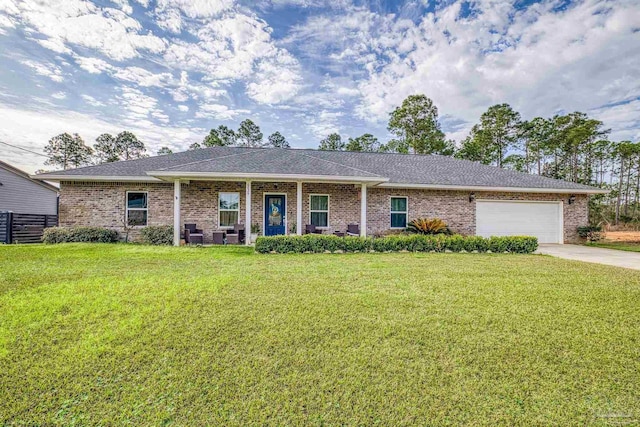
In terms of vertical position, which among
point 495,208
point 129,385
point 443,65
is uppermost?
point 443,65

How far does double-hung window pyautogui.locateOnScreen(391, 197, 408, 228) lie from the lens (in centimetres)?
1328

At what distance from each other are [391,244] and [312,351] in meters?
7.28

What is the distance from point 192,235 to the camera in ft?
36.5

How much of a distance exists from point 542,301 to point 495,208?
10347mm

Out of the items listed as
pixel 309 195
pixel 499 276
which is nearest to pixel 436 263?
pixel 499 276

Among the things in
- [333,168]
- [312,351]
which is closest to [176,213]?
[333,168]

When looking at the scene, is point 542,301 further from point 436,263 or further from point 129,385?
point 129,385

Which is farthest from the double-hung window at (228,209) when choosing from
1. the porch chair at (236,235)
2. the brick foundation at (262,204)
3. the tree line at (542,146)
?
the tree line at (542,146)

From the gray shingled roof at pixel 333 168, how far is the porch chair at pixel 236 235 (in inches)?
103

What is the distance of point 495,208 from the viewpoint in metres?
13.7

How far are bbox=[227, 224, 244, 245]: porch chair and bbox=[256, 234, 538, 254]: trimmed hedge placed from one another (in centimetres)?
245

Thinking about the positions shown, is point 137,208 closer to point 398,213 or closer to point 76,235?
point 76,235

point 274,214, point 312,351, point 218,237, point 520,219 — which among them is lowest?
point 312,351

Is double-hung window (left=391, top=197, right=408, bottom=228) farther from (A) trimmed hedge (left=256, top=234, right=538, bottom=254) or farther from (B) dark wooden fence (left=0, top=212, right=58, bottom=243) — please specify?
(B) dark wooden fence (left=0, top=212, right=58, bottom=243)
